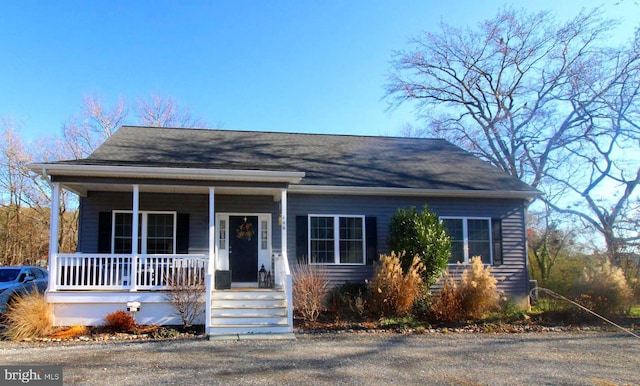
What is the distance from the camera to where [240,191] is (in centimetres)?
1156

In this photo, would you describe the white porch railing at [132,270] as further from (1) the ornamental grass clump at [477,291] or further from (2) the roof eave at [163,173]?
(1) the ornamental grass clump at [477,291]

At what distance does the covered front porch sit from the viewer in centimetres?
949

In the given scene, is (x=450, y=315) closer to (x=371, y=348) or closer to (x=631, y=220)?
(x=371, y=348)

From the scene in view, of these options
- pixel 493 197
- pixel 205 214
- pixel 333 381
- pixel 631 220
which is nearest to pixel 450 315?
pixel 493 197

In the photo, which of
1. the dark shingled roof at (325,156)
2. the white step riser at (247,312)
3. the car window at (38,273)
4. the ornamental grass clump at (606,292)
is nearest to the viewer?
the white step riser at (247,312)

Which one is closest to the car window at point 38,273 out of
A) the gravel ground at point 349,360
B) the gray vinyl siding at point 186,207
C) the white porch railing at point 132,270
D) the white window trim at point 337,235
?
the gray vinyl siding at point 186,207

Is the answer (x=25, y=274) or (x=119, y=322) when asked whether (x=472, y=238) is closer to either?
(x=119, y=322)

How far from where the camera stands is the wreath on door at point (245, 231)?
12.0m

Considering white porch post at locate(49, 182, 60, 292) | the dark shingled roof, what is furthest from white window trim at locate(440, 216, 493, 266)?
white porch post at locate(49, 182, 60, 292)

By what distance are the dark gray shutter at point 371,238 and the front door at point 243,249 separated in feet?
9.20

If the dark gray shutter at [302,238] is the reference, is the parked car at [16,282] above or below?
below

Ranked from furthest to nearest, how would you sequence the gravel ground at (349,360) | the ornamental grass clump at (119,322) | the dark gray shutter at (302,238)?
the dark gray shutter at (302,238) < the ornamental grass clump at (119,322) < the gravel ground at (349,360)

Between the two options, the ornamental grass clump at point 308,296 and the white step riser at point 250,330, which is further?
the ornamental grass clump at point 308,296

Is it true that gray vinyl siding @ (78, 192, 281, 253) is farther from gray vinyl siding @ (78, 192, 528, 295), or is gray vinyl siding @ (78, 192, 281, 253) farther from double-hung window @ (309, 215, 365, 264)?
double-hung window @ (309, 215, 365, 264)
